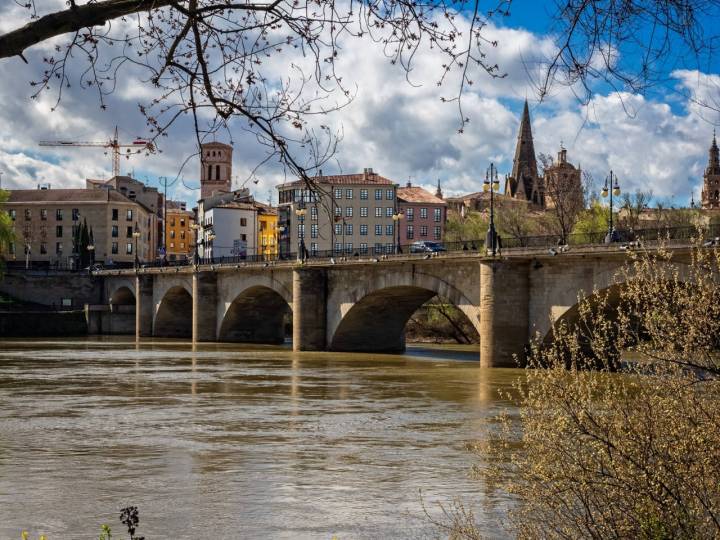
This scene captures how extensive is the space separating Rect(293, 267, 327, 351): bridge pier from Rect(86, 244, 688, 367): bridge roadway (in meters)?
0.05

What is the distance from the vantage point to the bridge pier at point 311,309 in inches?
2111

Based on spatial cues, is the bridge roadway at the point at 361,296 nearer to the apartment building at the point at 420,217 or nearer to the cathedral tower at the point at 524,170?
the apartment building at the point at 420,217

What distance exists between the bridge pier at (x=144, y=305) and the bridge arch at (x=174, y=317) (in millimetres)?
1181

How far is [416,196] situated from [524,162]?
41.3m

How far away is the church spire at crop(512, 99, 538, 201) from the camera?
149000 mm

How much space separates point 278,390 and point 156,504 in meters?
17.9

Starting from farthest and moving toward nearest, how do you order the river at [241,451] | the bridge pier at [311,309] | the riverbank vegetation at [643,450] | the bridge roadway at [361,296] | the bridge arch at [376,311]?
the bridge pier at [311,309]
the bridge arch at [376,311]
the bridge roadway at [361,296]
the river at [241,451]
the riverbank vegetation at [643,450]

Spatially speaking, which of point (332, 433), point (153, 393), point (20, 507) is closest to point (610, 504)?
point (20, 507)

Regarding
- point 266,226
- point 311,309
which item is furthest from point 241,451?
point 266,226

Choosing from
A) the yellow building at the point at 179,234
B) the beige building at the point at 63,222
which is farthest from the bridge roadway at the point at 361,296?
the yellow building at the point at 179,234

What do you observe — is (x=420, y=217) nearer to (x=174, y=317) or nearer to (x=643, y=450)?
(x=174, y=317)

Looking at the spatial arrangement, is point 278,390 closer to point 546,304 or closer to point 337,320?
point 546,304

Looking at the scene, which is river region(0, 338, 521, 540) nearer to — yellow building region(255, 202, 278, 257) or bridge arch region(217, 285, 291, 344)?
bridge arch region(217, 285, 291, 344)

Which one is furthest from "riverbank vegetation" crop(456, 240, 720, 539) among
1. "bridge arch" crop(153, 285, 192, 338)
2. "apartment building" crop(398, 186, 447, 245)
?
"apartment building" crop(398, 186, 447, 245)
